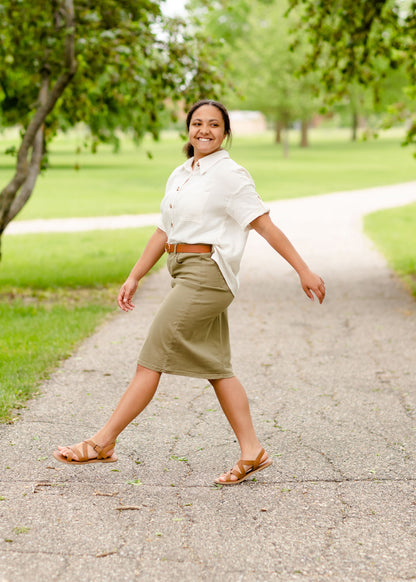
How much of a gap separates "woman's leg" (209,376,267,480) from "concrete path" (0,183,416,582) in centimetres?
15

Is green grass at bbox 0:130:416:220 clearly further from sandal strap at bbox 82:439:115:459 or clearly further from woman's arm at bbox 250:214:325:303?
woman's arm at bbox 250:214:325:303

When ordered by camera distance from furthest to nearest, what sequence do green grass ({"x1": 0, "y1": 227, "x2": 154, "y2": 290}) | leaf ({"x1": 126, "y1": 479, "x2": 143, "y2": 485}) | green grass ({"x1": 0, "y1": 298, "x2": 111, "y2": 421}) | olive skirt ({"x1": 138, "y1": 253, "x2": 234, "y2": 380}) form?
green grass ({"x1": 0, "y1": 227, "x2": 154, "y2": 290}) < green grass ({"x1": 0, "y1": 298, "x2": 111, "y2": 421}) < leaf ({"x1": 126, "y1": 479, "x2": 143, "y2": 485}) < olive skirt ({"x1": 138, "y1": 253, "x2": 234, "y2": 380})

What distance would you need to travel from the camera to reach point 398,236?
15484 mm

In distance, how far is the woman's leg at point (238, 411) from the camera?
3895mm

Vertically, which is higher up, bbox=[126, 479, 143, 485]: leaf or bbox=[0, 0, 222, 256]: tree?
bbox=[0, 0, 222, 256]: tree

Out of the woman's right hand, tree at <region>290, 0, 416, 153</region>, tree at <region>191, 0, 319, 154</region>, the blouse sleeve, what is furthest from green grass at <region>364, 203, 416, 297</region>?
tree at <region>191, 0, 319, 154</region>

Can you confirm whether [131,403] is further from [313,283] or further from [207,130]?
[207,130]

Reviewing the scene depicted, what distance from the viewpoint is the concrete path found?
10.0ft

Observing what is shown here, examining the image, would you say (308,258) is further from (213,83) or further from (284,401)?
(284,401)

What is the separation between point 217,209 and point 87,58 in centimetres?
611

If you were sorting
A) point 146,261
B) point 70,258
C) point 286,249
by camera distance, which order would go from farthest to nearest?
point 70,258 → point 146,261 → point 286,249

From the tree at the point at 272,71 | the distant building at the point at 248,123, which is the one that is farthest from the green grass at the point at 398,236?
the distant building at the point at 248,123

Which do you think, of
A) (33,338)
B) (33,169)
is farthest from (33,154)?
(33,338)

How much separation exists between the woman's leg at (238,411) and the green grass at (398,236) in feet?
20.1
